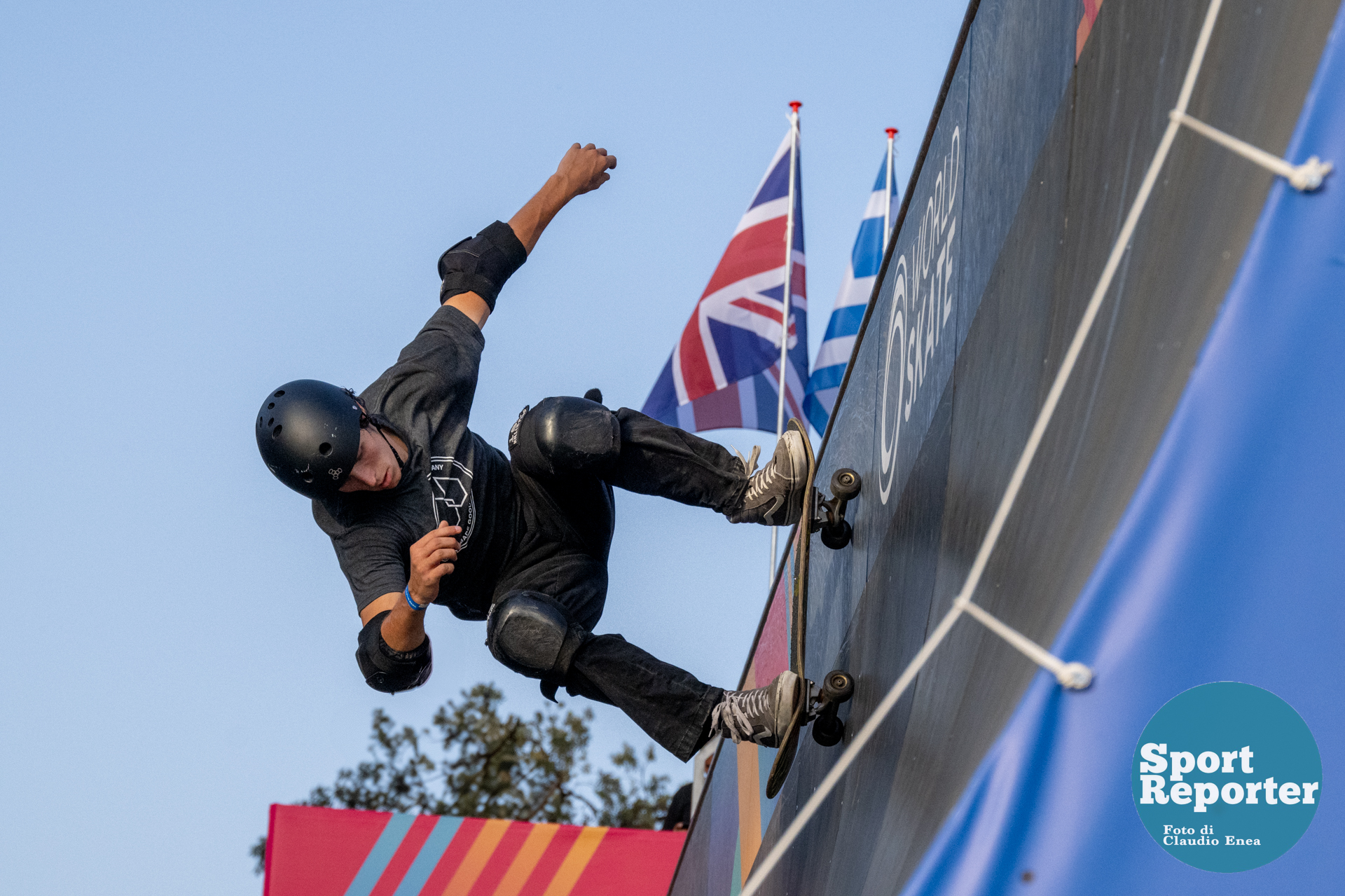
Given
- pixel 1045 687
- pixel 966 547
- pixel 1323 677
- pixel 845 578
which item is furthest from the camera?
pixel 845 578

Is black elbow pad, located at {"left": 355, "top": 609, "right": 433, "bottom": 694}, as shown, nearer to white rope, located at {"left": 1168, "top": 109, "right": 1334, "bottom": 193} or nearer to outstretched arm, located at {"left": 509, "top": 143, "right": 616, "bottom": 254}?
outstretched arm, located at {"left": 509, "top": 143, "right": 616, "bottom": 254}

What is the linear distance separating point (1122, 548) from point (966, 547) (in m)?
0.77

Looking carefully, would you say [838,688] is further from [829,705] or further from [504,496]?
[504,496]

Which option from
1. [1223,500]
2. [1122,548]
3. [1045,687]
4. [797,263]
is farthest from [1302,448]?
[797,263]

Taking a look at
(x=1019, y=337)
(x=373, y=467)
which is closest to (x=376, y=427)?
(x=373, y=467)

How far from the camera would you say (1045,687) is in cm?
187

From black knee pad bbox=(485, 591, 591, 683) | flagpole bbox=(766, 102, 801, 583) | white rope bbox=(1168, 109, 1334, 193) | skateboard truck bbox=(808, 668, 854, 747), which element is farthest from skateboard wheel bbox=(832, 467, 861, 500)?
flagpole bbox=(766, 102, 801, 583)

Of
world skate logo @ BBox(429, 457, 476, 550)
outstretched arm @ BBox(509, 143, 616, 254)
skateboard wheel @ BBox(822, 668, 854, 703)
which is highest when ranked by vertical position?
outstretched arm @ BBox(509, 143, 616, 254)

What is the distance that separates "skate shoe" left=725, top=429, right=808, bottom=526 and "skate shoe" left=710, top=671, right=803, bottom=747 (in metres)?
0.61

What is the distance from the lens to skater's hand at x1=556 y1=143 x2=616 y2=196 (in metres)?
5.16

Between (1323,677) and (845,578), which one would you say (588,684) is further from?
(1323,677)

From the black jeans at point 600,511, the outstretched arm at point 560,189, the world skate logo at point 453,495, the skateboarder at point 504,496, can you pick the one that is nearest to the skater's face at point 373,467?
the skateboarder at point 504,496

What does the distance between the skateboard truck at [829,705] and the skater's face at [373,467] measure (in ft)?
5.27

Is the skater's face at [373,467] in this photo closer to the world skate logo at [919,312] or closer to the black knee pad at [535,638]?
the black knee pad at [535,638]
